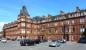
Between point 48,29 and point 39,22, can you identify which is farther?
point 39,22

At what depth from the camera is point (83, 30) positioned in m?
91.8

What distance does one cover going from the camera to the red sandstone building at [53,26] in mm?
95062

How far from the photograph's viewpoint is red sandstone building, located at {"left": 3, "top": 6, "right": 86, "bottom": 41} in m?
95.1

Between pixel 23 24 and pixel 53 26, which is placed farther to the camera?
pixel 23 24

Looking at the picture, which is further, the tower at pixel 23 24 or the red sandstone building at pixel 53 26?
the tower at pixel 23 24

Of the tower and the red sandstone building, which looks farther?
the tower

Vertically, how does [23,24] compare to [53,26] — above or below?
above

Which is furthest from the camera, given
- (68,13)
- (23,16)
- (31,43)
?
(23,16)

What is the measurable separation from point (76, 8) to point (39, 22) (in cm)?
3396

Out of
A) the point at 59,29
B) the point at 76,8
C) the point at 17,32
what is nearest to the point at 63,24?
the point at 59,29

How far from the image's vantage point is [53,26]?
367 feet

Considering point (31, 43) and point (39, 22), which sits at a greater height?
point (39, 22)

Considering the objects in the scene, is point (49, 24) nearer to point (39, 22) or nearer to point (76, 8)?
point (39, 22)

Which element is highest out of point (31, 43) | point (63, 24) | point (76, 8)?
point (76, 8)
